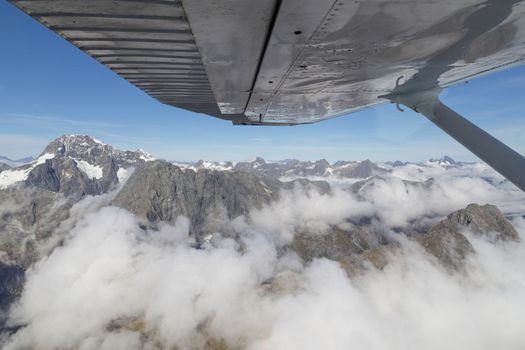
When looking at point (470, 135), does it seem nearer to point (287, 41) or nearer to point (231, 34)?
point (287, 41)

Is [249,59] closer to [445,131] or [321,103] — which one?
[321,103]

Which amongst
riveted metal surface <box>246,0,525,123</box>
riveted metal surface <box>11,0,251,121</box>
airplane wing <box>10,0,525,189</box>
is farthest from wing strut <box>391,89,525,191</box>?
riveted metal surface <box>11,0,251,121</box>

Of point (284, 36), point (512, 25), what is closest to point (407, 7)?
point (284, 36)

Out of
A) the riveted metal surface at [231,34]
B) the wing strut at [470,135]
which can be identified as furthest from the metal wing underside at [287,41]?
the wing strut at [470,135]

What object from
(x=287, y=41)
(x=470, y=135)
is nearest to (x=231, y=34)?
(x=287, y=41)

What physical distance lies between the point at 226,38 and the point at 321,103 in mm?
3764

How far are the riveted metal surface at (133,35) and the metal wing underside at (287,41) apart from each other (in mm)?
11

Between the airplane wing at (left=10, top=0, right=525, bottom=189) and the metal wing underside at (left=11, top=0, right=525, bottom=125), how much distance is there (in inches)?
0.5

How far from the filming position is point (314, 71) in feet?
13.9

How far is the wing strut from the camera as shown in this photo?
16.1ft

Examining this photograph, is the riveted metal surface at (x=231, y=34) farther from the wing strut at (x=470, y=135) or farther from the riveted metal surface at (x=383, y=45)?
the wing strut at (x=470, y=135)

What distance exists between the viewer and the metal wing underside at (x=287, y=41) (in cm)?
267

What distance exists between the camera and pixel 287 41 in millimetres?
3180

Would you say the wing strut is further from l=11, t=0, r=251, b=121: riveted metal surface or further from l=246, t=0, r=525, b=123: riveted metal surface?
l=11, t=0, r=251, b=121: riveted metal surface
